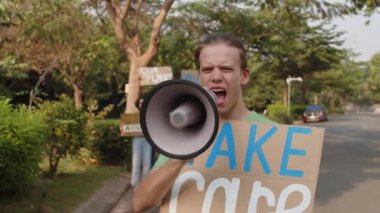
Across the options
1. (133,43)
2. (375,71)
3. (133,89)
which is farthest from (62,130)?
(375,71)

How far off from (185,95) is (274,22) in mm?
22744

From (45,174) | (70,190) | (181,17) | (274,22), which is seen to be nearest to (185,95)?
(70,190)

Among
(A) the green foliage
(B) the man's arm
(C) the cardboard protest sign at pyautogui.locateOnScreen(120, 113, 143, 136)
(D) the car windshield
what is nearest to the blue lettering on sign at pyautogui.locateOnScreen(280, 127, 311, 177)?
(B) the man's arm

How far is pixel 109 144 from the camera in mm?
12469

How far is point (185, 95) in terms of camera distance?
1734 mm

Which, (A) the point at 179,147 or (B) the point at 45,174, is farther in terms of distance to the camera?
(B) the point at 45,174

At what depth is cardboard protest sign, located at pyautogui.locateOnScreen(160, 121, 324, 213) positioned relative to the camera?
2090 mm

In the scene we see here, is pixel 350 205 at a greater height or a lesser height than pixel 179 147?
lesser

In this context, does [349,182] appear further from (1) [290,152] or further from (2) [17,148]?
(1) [290,152]

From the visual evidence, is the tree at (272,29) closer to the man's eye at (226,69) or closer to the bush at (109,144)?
the bush at (109,144)

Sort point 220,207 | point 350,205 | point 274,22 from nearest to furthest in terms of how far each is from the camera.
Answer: point 220,207 < point 350,205 < point 274,22

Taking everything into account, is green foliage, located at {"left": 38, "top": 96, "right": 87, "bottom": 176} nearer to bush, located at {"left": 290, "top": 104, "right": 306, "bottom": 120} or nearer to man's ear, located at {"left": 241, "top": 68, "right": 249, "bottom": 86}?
man's ear, located at {"left": 241, "top": 68, "right": 249, "bottom": 86}

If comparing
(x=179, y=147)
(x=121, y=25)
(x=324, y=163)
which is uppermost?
(x=121, y=25)

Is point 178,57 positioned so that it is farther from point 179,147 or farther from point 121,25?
point 179,147
